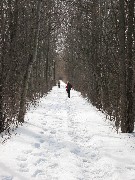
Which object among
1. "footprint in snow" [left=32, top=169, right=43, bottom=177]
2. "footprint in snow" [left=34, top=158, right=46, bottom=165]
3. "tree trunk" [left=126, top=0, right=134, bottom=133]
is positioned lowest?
"footprint in snow" [left=34, top=158, right=46, bottom=165]

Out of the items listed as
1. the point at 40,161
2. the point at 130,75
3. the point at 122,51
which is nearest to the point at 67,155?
the point at 40,161

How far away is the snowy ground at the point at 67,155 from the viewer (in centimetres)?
621

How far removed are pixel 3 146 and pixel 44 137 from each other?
2267 millimetres

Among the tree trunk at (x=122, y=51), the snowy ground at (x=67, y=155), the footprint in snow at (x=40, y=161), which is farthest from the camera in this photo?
the tree trunk at (x=122, y=51)

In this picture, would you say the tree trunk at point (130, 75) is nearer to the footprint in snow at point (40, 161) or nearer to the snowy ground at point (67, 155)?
the snowy ground at point (67, 155)

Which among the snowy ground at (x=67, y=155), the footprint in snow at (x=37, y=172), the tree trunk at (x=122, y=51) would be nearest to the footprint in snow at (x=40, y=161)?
the snowy ground at (x=67, y=155)

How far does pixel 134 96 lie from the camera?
9883 millimetres

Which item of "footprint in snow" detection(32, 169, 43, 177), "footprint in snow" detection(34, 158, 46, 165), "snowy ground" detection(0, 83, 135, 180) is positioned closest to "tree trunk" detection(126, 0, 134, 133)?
"snowy ground" detection(0, 83, 135, 180)

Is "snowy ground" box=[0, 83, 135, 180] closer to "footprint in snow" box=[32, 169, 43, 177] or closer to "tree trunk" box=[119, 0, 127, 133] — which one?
"footprint in snow" box=[32, 169, 43, 177]

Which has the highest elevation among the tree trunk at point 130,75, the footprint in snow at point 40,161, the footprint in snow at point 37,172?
the tree trunk at point 130,75

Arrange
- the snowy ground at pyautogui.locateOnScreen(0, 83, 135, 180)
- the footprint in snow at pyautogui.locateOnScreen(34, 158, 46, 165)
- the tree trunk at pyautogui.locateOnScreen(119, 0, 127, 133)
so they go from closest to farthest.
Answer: the snowy ground at pyautogui.locateOnScreen(0, 83, 135, 180), the footprint in snow at pyautogui.locateOnScreen(34, 158, 46, 165), the tree trunk at pyautogui.locateOnScreen(119, 0, 127, 133)

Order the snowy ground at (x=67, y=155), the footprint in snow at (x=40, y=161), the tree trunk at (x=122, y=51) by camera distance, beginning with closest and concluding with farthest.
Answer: the snowy ground at (x=67, y=155)
the footprint in snow at (x=40, y=161)
the tree trunk at (x=122, y=51)

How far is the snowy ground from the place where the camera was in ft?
20.4

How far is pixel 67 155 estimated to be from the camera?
7746 millimetres
